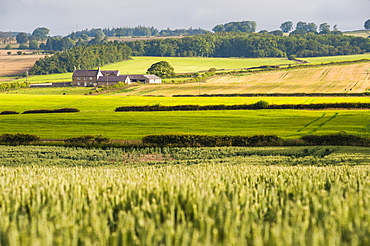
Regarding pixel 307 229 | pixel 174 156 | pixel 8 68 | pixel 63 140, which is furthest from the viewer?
pixel 8 68

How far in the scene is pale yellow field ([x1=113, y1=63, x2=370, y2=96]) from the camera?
103 meters

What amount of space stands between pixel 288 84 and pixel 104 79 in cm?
6262

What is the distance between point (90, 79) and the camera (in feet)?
514

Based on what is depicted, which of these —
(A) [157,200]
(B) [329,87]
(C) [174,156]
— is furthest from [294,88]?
(A) [157,200]

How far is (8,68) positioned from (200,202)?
20679 centimetres

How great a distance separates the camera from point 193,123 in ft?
179

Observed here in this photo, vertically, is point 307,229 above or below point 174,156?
above

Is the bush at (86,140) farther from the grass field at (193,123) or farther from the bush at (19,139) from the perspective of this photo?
the bush at (19,139)

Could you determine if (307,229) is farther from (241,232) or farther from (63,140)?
(63,140)

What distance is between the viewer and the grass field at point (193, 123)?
48.7m

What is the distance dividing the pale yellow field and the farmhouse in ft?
72.9

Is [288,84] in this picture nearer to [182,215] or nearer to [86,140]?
[86,140]

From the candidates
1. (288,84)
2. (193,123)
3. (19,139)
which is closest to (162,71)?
(288,84)

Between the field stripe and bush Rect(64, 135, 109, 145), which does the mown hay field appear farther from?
the field stripe
